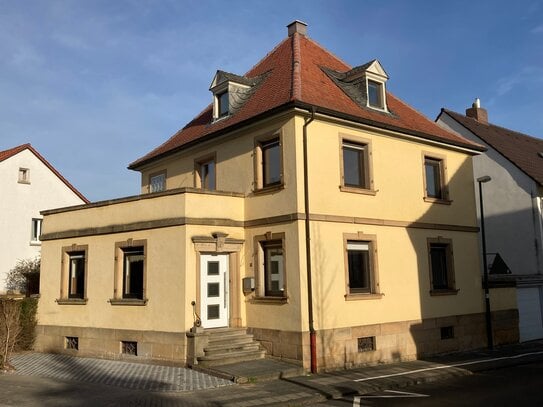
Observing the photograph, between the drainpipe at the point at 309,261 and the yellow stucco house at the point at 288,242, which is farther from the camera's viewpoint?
the yellow stucco house at the point at 288,242

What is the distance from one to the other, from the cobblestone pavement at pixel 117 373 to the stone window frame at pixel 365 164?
6.39 m

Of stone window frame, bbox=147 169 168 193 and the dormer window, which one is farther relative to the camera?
stone window frame, bbox=147 169 168 193

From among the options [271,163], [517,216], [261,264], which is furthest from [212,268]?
[517,216]

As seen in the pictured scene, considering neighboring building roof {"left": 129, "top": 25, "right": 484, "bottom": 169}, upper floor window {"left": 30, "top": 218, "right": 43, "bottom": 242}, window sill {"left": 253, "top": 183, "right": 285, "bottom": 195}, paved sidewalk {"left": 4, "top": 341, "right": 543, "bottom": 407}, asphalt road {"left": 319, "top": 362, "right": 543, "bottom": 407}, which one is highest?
neighboring building roof {"left": 129, "top": 25, "right": 484, "bottom": 169}

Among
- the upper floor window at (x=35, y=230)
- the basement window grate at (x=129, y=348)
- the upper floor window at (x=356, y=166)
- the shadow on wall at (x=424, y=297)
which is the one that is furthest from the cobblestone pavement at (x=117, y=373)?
the upper floor window at (x=35, y=230)

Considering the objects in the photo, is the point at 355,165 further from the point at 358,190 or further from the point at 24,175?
the point at 24,175

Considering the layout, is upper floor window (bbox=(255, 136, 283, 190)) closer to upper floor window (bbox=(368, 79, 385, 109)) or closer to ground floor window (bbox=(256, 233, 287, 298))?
ground floor window (bbox=(256, 233, 287, 298))

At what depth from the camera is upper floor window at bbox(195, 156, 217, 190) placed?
17.4m

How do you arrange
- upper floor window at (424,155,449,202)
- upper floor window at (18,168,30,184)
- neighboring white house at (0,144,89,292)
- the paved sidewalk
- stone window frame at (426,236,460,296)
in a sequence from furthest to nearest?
upper floor window at (18,168,30,184) → neighboring white house at (0,144,89,292) → upper floor window at (424,155,449,202) → stone window frame at (426,236,460,296) → the paved sidewalk

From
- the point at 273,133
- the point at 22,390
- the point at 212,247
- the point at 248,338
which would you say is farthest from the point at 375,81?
the point at 22,390

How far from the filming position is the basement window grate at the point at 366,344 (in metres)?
14.8

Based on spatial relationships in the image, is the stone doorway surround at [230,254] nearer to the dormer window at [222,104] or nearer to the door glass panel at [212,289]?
the door glass panel at [212,289]

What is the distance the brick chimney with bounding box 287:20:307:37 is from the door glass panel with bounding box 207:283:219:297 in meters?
10.1

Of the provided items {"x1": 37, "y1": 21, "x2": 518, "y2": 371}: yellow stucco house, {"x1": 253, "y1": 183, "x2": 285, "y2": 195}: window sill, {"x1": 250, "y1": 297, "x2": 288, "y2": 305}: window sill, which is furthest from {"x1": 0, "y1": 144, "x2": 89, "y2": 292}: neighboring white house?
{"x1": 253, "y1": 183, "x2": 285, "y2": 195}: window sill
